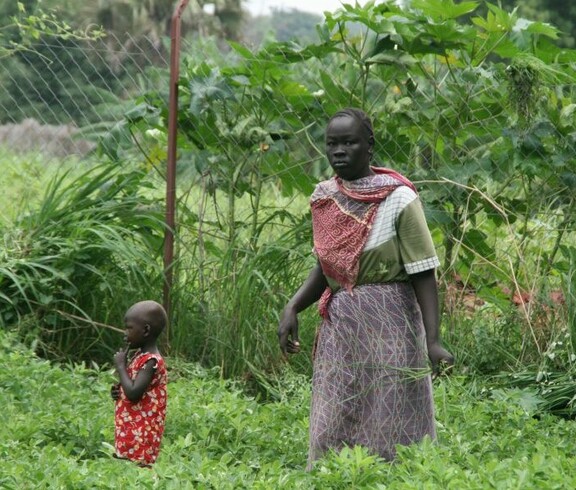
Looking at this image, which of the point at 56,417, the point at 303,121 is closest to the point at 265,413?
the point at 56,417

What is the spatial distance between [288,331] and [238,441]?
72 centimetres

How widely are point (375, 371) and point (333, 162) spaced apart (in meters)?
0.81

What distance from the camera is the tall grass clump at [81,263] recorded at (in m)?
7.27

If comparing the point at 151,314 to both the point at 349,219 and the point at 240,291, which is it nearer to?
the point at 349,219

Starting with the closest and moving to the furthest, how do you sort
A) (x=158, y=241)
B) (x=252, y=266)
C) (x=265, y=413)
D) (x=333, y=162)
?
(x=333, y=162) < (x=265, y=413) < (x=252, y=266) < (x=158, y=241)

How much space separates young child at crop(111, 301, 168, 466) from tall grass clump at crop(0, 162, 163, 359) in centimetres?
185

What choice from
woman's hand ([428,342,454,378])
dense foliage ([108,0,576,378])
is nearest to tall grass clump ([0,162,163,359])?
dense foliage ([108,0,576,378])

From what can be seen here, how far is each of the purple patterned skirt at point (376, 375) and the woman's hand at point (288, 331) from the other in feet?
0.60

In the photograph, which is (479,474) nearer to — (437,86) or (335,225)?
(335,225)

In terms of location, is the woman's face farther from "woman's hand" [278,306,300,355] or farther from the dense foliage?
the dense foliage

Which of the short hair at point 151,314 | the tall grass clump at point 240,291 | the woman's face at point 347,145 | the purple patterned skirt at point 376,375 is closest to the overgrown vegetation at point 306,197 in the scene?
the tall grass clump at point 240,291

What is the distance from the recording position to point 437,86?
285 inches

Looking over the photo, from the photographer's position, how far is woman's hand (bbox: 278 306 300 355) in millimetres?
5047

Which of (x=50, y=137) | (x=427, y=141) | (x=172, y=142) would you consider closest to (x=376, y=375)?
(x=427, y=141)
